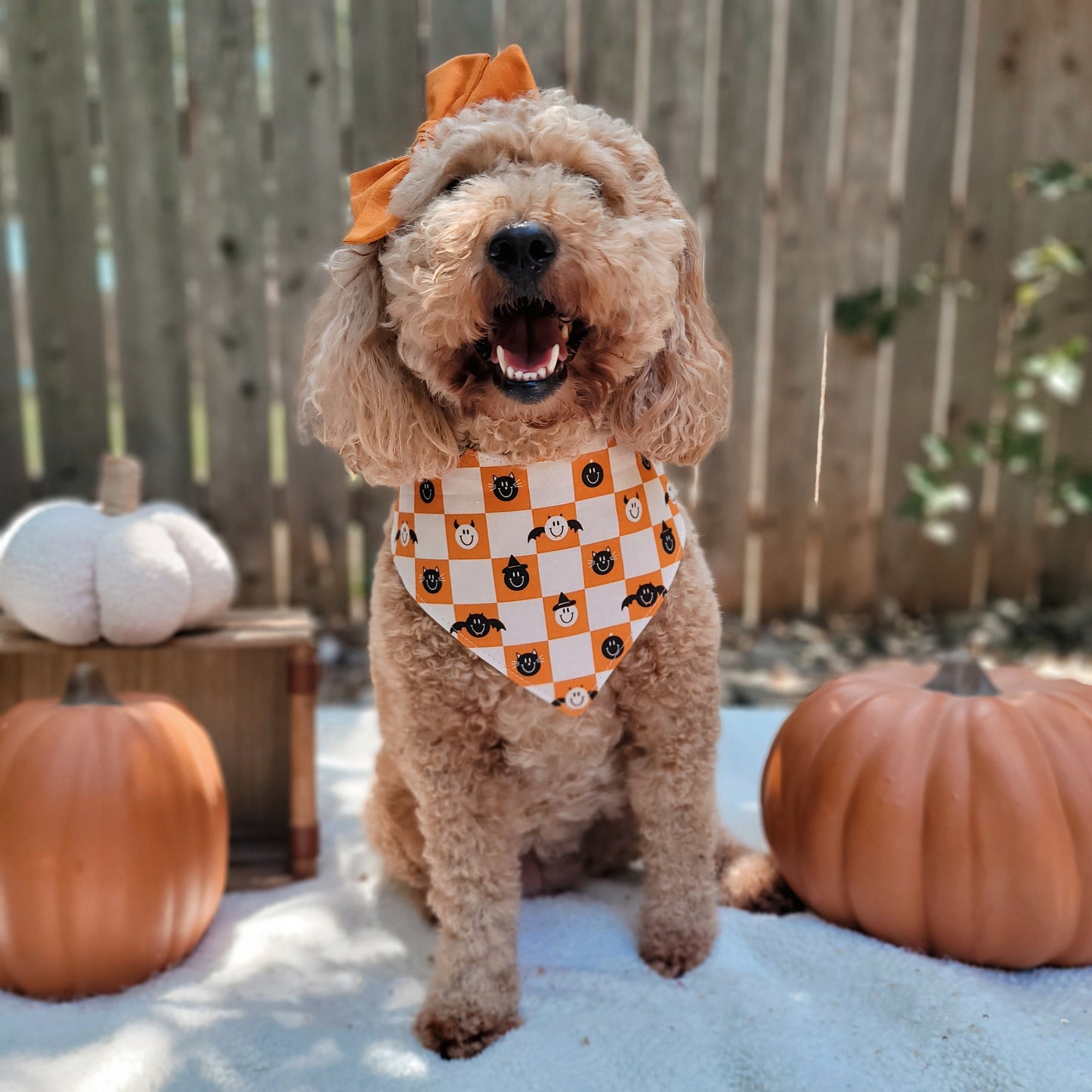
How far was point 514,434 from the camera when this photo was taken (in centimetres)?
161

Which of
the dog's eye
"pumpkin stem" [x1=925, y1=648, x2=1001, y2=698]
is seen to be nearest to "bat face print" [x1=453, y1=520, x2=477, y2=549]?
the dog's eye

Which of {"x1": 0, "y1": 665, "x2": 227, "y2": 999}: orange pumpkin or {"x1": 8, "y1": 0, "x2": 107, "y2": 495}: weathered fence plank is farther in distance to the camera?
{"x1": 8, "y1": 0, "x2": 107, "y2": 495}: weathered fence plank

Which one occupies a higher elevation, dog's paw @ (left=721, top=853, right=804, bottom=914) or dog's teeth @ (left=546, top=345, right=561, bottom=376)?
dog's teeth @ (left=546, top=345, right=561, bottom=376)

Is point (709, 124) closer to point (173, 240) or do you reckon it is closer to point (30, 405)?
point (173, 240)

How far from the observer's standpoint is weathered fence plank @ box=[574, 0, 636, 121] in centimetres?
348

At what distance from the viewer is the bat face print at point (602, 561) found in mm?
1684

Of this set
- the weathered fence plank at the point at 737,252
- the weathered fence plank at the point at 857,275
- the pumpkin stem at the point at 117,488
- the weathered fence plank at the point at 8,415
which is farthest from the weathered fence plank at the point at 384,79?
the pumpkin stem at the point at 117,488

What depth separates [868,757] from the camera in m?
1.83

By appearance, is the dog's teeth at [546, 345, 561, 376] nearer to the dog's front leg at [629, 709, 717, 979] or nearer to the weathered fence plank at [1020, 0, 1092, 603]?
the dog's front leg at [629, 709, 717, 979]

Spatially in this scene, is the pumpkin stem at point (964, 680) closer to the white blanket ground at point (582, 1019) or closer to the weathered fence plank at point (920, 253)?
the white blanket ground at point (582, 1019)

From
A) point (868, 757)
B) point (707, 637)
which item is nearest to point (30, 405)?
point (707, 637)

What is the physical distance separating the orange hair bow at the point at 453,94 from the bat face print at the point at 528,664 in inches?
27.9

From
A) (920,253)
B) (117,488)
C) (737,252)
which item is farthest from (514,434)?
(920,253)

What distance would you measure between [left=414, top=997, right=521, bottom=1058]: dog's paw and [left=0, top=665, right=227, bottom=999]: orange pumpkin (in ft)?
1.74
